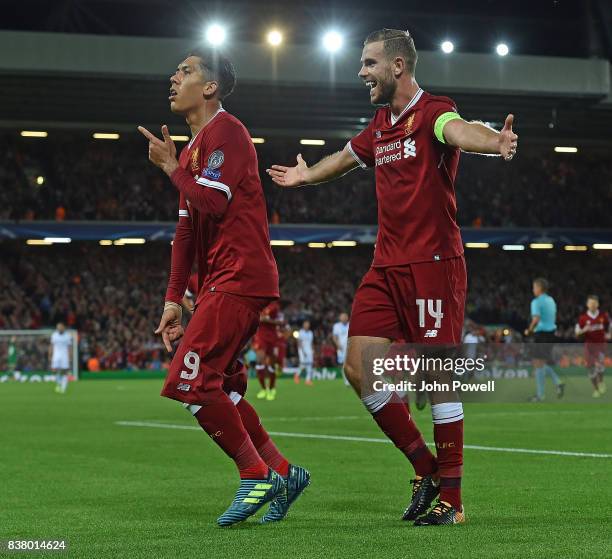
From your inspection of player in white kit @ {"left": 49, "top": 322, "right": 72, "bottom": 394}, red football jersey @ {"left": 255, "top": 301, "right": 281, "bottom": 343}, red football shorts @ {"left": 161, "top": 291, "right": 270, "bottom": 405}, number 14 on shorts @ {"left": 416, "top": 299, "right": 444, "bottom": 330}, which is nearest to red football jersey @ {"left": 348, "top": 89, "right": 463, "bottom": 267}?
number 14 on shorts @ {"left": 416, "top": 299, "right": 444, "bottom": 330}

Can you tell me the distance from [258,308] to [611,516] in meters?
2.10

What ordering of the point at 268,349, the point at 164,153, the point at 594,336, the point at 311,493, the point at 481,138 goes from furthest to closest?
the point at 594,336 → the point at 268,349 → the point at 311,493 → the point at 164,153 → the point at 481,138

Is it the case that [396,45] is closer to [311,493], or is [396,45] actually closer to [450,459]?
[450,459]

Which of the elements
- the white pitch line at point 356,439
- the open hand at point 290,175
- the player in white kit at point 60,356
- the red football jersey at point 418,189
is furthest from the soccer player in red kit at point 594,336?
the red football jersey at point 418,189

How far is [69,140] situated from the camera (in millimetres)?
43469

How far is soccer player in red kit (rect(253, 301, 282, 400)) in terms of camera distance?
23.2m

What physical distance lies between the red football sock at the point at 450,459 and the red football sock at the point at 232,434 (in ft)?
2.93

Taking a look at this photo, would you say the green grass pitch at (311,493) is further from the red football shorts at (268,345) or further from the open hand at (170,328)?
the red football shorts at (268,345)

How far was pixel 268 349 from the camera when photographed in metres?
23.2

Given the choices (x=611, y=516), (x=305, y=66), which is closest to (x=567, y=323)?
(x=305, y=66)

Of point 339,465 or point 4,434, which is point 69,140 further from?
point 339,465

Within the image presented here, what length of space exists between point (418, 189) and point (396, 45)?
0.77m

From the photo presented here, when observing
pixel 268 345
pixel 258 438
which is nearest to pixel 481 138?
pixel 258 438

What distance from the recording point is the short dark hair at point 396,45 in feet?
20.3
